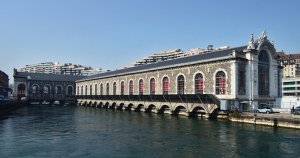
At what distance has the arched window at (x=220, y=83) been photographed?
36156 mm

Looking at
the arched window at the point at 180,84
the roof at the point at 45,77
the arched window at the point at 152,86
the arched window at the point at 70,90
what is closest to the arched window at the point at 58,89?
the roof at the point at 45,77

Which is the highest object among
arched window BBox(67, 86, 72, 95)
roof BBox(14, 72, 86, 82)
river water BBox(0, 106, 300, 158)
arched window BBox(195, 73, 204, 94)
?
roof BBox(14, 72, 86, 82)

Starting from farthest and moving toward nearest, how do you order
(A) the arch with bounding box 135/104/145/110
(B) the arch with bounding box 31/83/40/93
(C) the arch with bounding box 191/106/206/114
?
(B) the arch with bounding box 31/83/40/93
(A) the arch with bounding box 135/104/145/110
(C) the arch with bounding box 191/106/206/114

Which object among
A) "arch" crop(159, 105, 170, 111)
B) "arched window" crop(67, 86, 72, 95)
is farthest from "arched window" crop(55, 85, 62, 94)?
"arch" crop(159, 105, 170, 111)

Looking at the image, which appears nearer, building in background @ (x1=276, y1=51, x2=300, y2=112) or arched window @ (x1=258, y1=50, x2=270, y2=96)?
building in background @ (x1=276, y1=51, x2=300, y2=112)

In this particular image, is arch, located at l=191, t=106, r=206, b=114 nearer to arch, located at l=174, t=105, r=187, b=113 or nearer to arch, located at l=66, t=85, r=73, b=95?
arch, located at l=174, t=105, r=187, b=113

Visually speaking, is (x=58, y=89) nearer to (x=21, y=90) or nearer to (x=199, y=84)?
(x=21, y=90)

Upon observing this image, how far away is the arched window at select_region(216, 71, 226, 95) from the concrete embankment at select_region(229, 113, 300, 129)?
17.7ft

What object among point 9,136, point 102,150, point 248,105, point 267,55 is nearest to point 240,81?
point 248,105

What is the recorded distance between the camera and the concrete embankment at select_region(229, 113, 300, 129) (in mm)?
25316

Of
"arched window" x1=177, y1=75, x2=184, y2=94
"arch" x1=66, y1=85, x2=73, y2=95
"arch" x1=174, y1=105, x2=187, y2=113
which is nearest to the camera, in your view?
"arch" x1=174, y1=105, x2=187, y2=113

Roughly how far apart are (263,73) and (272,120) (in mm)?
13597

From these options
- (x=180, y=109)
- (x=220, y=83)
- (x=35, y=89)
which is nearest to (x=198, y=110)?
(x=180, y=109)

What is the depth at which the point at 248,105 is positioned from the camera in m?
35.3
